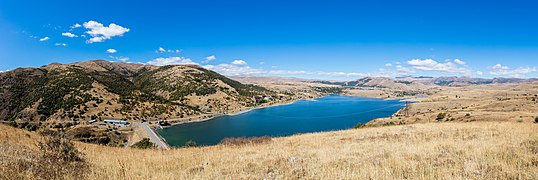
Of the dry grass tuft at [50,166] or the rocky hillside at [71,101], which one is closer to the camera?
the dry grass tuft at [50,166]

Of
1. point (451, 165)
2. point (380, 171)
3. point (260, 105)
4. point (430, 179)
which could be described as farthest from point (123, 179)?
point (260, 105)

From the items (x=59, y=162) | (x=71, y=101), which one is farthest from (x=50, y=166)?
(x=71, y=101)

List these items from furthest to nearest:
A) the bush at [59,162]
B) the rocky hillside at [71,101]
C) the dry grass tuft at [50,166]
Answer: the rocky hillside at [71,101]
the bush at [59,162]
the dry grass tuft at [50,166]

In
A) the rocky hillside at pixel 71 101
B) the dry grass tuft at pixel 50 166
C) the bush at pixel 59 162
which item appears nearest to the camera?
the dry grass tuft at pixel 50 166

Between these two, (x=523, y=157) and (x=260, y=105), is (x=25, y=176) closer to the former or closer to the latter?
(x=523, y=157)

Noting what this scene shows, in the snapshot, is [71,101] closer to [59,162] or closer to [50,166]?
[59,162]

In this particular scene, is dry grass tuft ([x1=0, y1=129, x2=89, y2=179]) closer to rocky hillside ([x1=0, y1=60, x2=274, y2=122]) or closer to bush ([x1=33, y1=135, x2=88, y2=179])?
bush ([x1=33, y1=135, x2=88, y2=179])

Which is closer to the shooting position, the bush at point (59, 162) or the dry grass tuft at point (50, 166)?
the dry grass tuft at point (50, 166)

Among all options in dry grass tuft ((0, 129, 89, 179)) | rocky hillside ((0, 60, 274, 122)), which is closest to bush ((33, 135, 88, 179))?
dry grass tuft ((0, 129, 89, 179))

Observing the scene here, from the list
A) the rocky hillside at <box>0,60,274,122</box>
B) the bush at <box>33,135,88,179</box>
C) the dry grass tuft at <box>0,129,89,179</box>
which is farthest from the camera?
the rocky hillside at <box>0,60,274,122</box>

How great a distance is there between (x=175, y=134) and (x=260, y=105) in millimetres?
94389

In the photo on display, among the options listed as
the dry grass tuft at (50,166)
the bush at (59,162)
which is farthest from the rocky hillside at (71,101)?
the dry grass tuft at (50,166)

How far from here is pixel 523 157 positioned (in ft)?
19.5

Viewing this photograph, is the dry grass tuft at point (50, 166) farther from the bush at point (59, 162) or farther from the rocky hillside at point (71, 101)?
the rocky hillside at point (71, 101)
